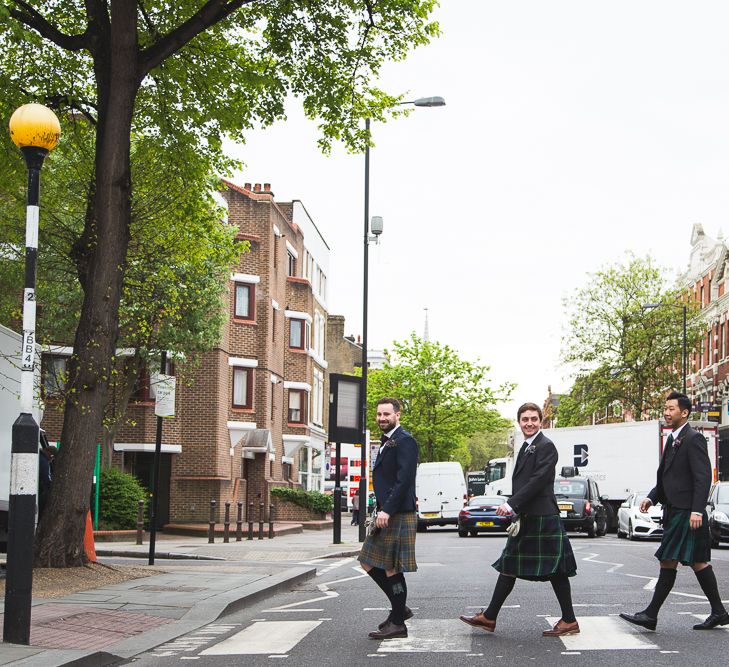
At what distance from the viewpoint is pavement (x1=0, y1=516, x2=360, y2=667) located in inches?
337

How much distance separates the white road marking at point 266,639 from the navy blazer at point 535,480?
6.81ft

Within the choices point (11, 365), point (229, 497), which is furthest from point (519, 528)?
point (229, 497)

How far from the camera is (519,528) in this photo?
9.21m

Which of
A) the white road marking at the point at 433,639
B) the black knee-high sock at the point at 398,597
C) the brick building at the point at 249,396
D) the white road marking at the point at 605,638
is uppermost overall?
the brick building at the point at 249,396

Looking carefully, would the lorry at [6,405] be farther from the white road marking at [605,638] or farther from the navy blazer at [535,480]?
the navy blazer at [535,480]

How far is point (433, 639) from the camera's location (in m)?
9.23

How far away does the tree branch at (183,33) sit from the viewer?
51.8 feet

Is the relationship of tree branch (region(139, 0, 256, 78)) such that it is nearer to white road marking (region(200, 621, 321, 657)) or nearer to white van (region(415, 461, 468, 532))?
white road marking (region(200, 621, 321, 657))

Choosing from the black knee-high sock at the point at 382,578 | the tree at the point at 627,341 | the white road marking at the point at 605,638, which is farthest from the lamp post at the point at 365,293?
the tree at the point at 627,341

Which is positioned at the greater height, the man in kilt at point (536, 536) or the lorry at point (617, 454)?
the lorry at point (617, 454)

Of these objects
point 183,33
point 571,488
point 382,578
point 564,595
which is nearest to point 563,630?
point 564,595

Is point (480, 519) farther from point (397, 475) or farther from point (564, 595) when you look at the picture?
point (397, 475)

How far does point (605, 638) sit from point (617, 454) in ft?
104

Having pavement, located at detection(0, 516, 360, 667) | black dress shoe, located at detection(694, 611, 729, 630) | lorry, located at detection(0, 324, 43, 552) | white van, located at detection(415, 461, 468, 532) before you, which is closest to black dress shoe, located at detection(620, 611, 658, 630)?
black dress shoe, located at detection(694, 611, 729, 630)
